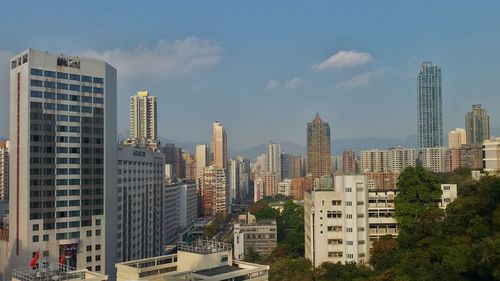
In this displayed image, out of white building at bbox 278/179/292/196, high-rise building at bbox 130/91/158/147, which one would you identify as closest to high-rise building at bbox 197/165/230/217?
high-rise building at bbox 130/91/158/147

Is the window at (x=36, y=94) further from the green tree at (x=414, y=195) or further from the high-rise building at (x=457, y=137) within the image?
the high-rise building at (x=457, y=137)

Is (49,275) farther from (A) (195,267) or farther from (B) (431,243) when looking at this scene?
(B) (431,243)

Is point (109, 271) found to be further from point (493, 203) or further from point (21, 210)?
point (493, 203)

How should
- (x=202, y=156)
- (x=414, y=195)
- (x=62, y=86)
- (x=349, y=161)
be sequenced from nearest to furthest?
(x=414, y=195), (x=62, y=86), (x=349, y=161), (x=202, y=156)

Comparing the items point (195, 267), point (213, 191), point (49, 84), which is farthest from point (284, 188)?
point (195, 267)

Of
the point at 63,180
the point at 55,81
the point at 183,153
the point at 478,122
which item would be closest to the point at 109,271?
the point at 63,180

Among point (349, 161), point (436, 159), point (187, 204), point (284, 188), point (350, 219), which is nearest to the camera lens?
point (350, 219)

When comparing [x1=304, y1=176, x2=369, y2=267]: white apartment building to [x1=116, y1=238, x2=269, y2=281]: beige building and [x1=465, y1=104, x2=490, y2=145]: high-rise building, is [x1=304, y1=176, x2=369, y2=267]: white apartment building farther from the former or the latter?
[x1=465, y1=104, x2=490, y2=145]: high-rise building

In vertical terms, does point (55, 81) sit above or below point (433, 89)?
below
